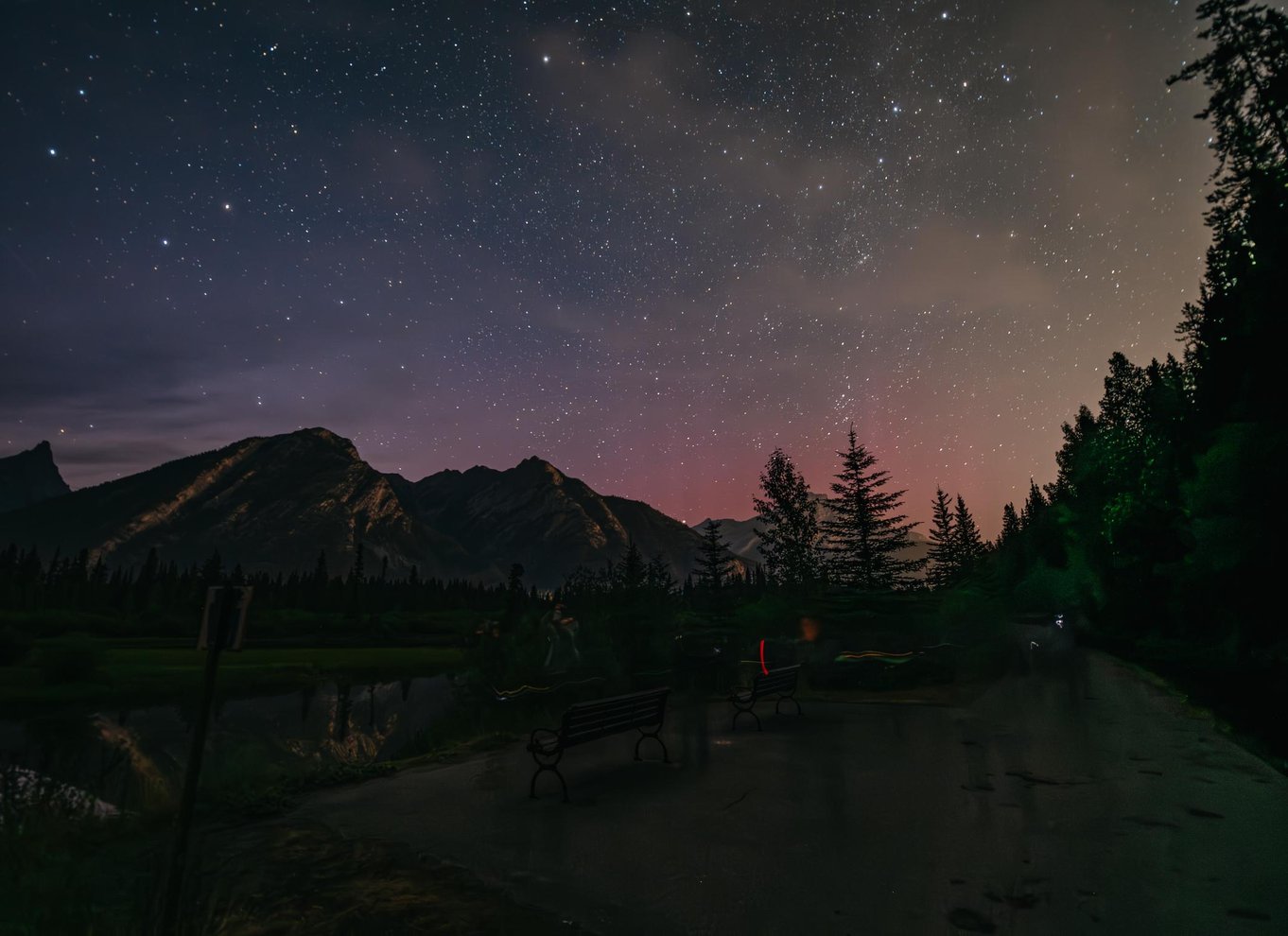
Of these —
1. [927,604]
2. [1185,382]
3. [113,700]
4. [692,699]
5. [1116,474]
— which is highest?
[1185,382]

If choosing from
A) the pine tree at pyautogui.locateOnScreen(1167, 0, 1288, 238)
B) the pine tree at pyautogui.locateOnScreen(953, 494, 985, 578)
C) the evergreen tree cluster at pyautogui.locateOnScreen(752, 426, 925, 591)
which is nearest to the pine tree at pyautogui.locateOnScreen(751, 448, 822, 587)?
the evergreen tree cluster at pyautogui.locateOnScreen(752, 426, 925, 591)

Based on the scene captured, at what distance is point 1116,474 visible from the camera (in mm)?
36000

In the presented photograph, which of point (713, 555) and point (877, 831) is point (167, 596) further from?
point (877, 831)

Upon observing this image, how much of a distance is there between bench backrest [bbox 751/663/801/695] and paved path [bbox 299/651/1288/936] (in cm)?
150

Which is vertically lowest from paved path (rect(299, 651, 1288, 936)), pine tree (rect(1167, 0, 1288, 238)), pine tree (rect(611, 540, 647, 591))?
paved path (rect(299, 651, 1288, 936))

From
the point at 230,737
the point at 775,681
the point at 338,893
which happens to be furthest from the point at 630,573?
the point at 338,893

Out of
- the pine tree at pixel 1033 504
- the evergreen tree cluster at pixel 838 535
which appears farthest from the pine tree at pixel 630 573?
the pine tree at pixel 1033 504

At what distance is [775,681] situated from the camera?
40.9 feet

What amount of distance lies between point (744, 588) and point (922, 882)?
38160 mm

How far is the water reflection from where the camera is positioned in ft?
26.1

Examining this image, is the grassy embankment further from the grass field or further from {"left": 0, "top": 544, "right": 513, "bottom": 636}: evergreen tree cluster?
{"left": 0, "top": 544, "right": 513, "bottom": 636}: evergreen tree cluster

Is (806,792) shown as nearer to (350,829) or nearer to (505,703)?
(350,829)

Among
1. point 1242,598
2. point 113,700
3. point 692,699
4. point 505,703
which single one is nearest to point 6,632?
point 113,700

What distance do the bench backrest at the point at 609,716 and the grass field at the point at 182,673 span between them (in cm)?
3266
